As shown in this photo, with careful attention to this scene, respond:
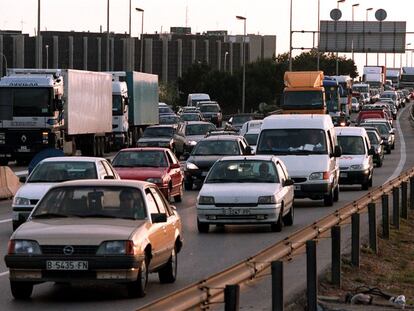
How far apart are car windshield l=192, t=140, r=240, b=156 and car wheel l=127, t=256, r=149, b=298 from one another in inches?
982

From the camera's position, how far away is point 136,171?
3159 centimetres

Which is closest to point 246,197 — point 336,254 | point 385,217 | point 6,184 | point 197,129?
point 385,217

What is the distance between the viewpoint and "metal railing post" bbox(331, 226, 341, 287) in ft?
52.2

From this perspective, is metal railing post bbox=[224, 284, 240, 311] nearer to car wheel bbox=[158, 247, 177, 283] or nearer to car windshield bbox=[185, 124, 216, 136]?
car wheel bbox=[158, 247, 177, 283]

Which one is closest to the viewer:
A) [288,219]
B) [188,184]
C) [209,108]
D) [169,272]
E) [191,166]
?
[169,272]

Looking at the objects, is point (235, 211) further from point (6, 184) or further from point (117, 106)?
point (117, 106)

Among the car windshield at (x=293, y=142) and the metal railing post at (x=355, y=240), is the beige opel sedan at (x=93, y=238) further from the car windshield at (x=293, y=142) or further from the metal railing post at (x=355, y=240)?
the car windshield at (x=293, y=142)

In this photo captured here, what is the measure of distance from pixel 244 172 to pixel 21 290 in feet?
35.8

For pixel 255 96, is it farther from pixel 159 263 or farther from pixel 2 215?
pixel 159 263

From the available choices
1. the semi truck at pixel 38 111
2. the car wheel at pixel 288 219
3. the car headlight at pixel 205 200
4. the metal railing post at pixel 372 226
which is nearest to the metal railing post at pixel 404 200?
the car wheel at pixel 288 219

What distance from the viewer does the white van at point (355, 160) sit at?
1506 inches

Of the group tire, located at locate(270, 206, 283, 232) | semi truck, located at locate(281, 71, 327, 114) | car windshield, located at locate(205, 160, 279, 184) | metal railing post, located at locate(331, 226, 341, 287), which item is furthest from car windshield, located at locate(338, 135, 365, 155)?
metal railing post, located at locate(331, 226, 341, 287)

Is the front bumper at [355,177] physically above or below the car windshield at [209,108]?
above

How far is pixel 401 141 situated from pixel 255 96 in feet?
163
